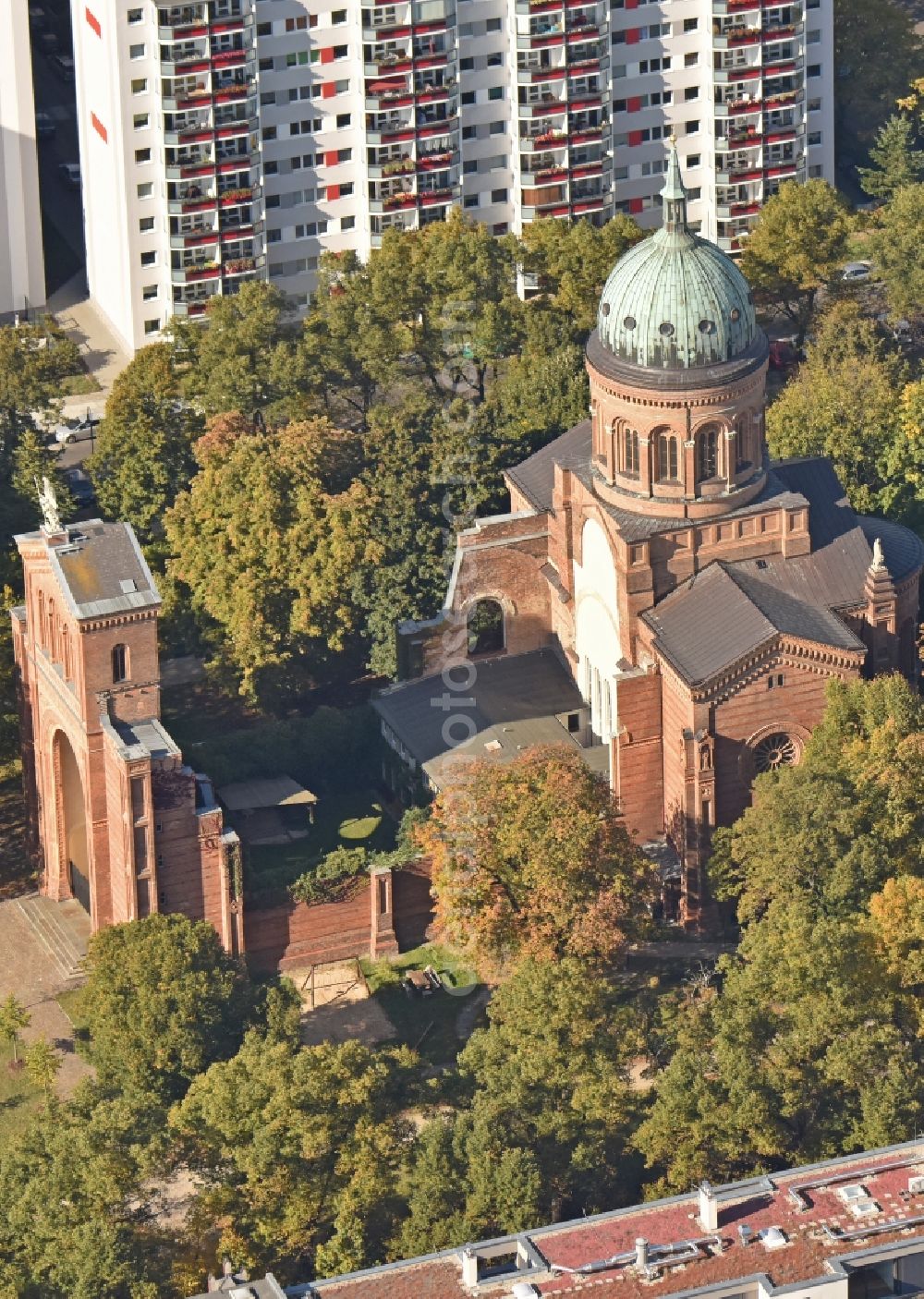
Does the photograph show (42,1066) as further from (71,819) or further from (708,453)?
(708,453)

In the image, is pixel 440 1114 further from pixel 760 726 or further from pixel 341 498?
pixel 341 498

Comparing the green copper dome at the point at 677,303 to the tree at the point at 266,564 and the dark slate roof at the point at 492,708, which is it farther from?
the tree at the point at 266,564

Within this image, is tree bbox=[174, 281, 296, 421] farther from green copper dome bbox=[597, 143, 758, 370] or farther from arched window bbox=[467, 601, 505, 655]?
green copper dome bbox=[597, 143, 758, 370]

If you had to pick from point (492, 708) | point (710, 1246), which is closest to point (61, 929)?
point (492, 708)

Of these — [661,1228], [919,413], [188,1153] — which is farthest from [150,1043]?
[919,413]

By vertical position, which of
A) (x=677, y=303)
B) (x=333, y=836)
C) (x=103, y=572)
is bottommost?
(x=333, y=836)

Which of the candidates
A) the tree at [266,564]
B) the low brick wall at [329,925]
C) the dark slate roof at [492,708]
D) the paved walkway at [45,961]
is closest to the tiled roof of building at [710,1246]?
the paved walkway at [45,961]
